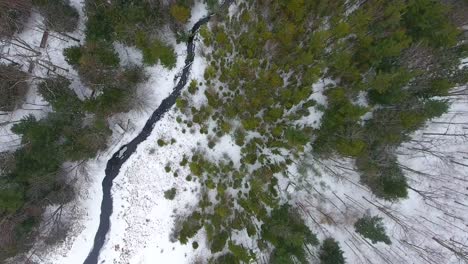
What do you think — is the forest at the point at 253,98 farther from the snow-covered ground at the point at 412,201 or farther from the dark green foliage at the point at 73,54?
the snow-covered ground at the point at 412,201

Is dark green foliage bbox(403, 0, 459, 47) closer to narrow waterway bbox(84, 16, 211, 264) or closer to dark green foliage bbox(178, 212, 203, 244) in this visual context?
narrow waterway bbox(84, 16, 211, 264)

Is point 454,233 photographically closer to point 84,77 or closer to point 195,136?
point 195,136

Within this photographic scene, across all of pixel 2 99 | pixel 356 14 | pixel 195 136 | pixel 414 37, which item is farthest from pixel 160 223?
pixel 414 37

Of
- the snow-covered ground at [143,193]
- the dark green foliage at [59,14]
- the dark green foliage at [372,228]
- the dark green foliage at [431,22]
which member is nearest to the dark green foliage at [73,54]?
the dark green foliage at [59,14]

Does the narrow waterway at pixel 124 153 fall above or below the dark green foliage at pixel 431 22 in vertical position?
below

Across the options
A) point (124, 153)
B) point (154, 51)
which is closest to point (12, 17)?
point (154, 51)

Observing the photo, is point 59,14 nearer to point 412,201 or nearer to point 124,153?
point 124,153

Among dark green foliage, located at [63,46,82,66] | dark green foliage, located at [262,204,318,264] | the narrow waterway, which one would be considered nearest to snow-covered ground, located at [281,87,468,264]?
dark green foliage, located at [262,204,318,264]
